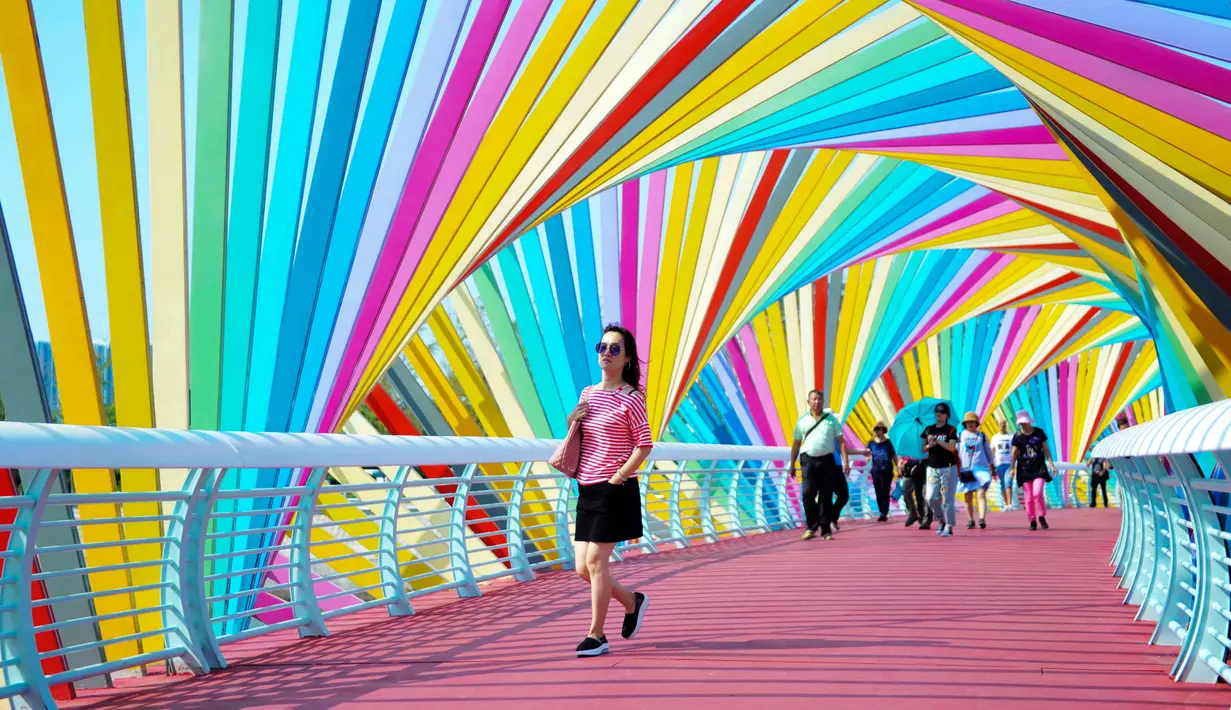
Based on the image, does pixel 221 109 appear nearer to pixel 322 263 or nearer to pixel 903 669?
pixel 322 263

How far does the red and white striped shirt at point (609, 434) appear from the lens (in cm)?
515

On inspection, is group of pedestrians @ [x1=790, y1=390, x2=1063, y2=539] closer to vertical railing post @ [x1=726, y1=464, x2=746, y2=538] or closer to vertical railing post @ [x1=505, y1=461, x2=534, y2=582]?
vertical railing post @ [x1=726, y1=464, x2=746, y2=538]

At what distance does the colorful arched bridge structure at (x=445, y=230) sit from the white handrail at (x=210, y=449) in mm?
21

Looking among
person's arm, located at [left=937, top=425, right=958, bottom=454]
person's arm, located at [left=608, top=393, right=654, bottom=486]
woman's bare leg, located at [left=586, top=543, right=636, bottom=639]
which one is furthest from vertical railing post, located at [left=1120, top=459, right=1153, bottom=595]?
person's arm, located at [left=937, top=425, right=958, bottom=454]

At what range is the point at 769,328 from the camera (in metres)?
23.1

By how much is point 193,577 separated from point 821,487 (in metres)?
7.74

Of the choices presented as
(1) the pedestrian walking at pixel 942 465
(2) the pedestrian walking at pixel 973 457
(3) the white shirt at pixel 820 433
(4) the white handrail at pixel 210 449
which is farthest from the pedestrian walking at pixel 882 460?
(4) the white handrail at pixel 210 449

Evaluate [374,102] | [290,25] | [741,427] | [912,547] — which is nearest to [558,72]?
[374,102]

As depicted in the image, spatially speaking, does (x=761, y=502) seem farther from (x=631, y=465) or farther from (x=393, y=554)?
(x=631, y=465)

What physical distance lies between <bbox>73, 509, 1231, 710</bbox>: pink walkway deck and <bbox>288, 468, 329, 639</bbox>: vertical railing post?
14 cm

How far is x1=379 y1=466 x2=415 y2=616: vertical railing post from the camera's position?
6.88 meters

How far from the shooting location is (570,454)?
5176mm

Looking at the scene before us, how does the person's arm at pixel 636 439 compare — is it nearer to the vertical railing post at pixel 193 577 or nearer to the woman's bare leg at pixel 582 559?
the woman's bare leg at pixel 582 559

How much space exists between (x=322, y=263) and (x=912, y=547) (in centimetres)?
601
